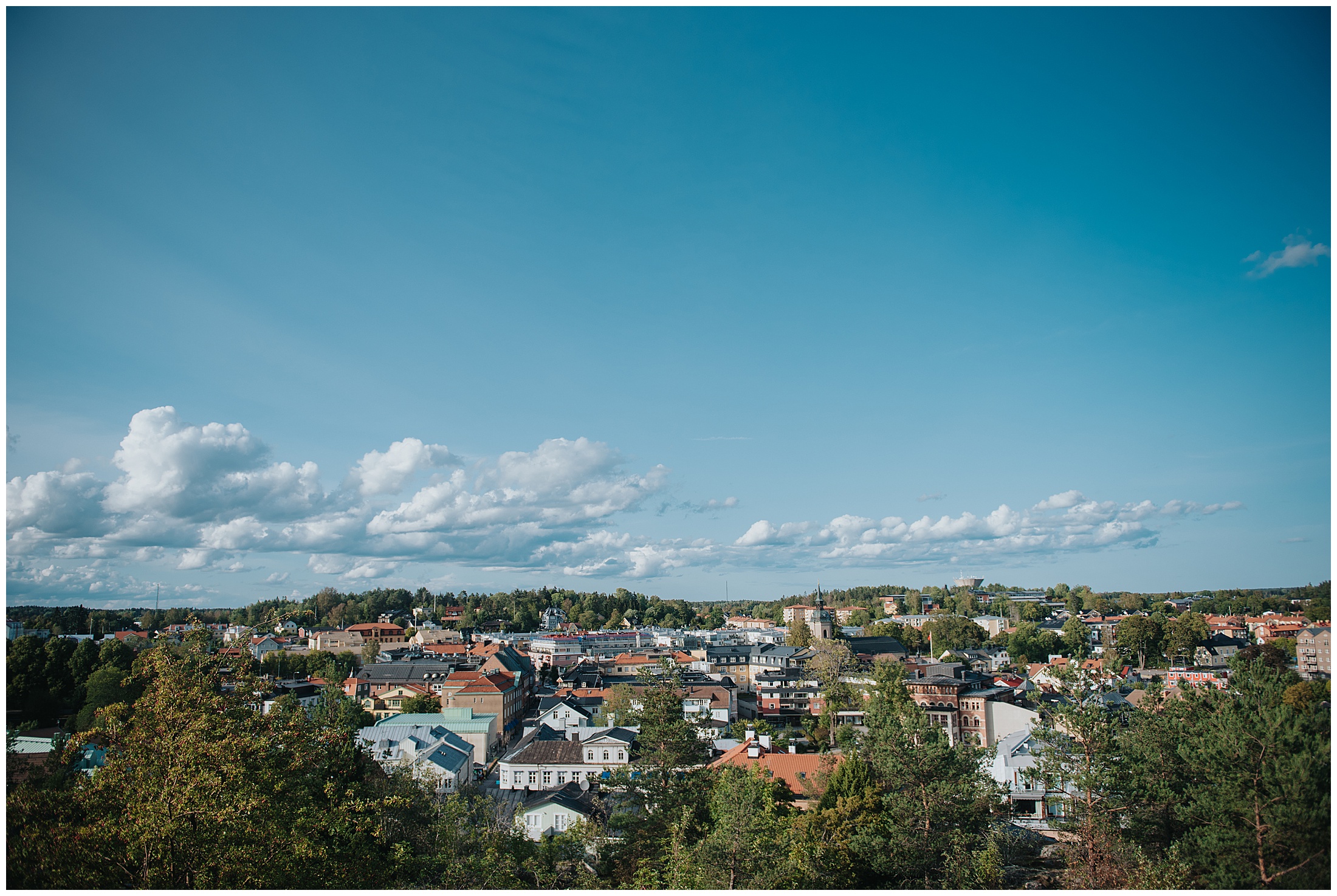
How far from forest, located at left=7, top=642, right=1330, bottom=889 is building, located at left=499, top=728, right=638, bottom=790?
1238 centimetres

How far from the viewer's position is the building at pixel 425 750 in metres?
30.4

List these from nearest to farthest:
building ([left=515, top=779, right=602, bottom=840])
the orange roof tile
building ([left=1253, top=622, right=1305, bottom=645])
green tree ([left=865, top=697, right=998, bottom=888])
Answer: green tree ([left=865, top=697, right=998, bottom=888]) < building ([left=515, top=779, right=602, bottom=840]) < the orange roof tile < building ([left=1253, top=622, right=1305, bottom=645])

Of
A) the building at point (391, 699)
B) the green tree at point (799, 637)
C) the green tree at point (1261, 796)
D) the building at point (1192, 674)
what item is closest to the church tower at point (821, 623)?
the green tree at point (799, 637)

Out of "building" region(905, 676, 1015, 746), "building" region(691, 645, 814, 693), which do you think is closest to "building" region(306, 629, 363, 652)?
"building" region(691, 645, 814, 693)

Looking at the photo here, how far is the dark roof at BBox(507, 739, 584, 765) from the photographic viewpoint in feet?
120

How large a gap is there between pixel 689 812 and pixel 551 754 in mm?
22075

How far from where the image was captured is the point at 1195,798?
17359 millimetres

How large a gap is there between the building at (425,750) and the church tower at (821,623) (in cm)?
5658

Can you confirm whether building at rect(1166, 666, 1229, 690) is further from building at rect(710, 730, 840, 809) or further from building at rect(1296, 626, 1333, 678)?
building at rect(710, 730, 840, 809)

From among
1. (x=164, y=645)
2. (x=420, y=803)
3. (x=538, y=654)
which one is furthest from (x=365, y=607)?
(x=164, y=645)

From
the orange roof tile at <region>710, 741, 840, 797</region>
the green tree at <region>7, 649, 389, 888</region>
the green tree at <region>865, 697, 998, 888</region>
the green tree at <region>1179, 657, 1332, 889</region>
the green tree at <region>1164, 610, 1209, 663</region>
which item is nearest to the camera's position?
the green tree at <region>7, 649, 389, 888</region>

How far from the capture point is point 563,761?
3672cm

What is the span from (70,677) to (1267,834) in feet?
210

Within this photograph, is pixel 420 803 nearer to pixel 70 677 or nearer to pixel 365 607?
pixel 70 677
